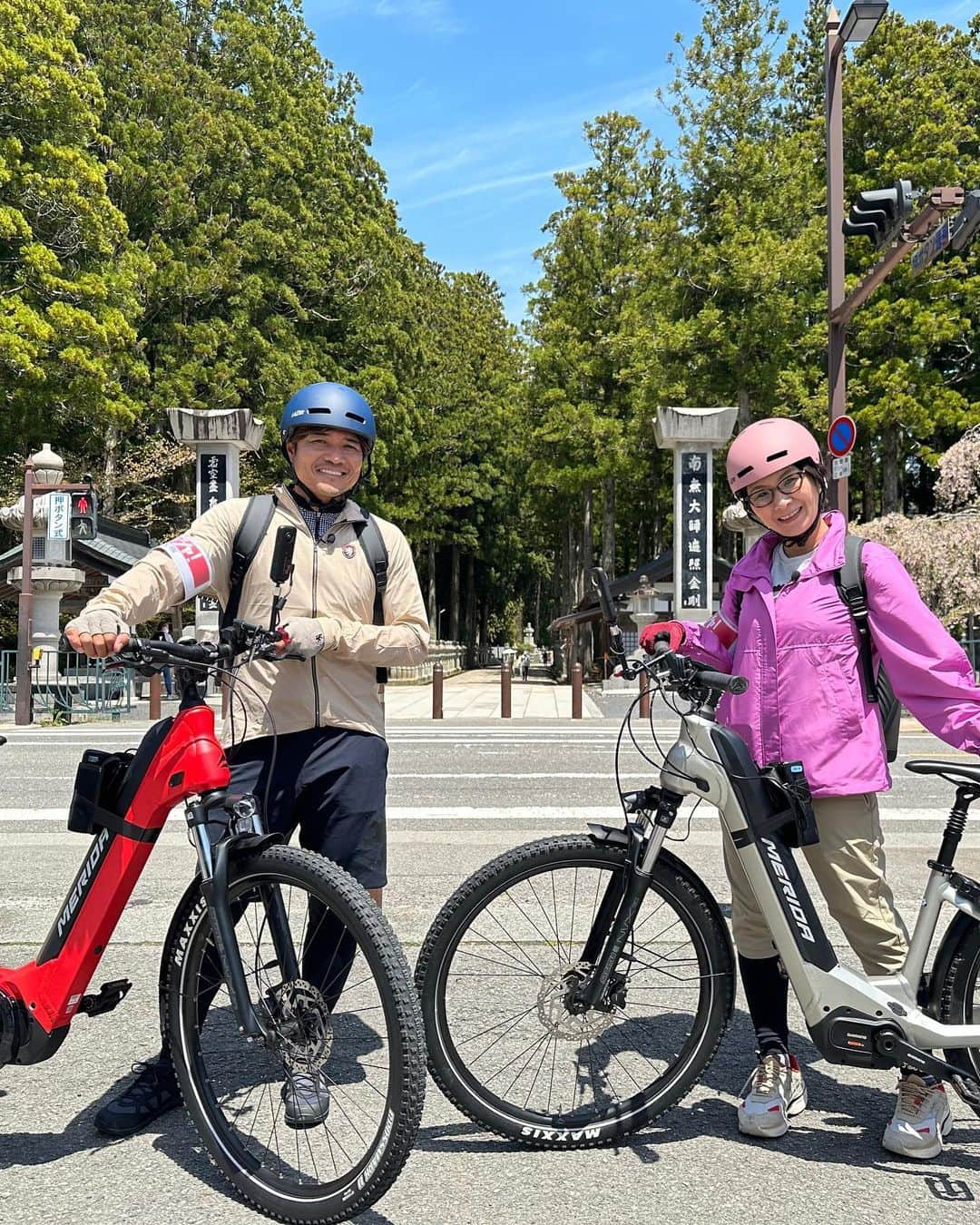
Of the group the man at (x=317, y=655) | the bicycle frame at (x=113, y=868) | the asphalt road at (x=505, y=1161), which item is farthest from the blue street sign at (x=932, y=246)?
the bicycle frame at (x=113, y=868)

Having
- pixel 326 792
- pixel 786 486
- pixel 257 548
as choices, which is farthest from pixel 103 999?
pixel 786 486

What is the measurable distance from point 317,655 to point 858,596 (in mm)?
1457

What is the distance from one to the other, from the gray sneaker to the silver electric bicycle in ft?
1.08

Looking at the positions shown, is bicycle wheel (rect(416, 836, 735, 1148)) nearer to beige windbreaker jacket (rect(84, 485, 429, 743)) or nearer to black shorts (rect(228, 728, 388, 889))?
black shorts (rect(228, 728, 388, 889))

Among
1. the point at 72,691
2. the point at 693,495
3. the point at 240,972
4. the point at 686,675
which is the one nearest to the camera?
the point at 240,972

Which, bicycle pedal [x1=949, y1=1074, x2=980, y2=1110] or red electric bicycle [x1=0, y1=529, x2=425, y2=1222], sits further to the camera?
bicycle pedal [x1=949, y1=1074, x2=980, y2=1110]

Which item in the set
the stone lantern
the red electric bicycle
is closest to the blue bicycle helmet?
the red electric bicycle

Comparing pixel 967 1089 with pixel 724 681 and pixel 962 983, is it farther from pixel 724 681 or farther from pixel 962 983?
pixel 724 681

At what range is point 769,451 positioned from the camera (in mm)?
3066


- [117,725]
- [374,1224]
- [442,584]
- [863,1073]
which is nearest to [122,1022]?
[374,1224]

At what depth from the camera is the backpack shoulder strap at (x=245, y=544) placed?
3.14 meters

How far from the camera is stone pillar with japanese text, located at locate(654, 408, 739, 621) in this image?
79.4 feet

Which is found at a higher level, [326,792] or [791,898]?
[326,792]

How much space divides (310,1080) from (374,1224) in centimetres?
34
